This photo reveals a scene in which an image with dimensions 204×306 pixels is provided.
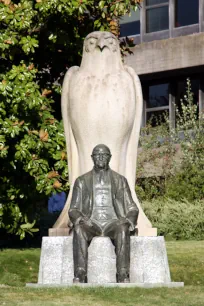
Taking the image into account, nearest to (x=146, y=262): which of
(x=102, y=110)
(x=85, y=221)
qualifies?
(x=85, y=221)

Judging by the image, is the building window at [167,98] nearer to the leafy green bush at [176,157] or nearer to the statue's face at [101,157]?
the leafy green bush at [176,157]

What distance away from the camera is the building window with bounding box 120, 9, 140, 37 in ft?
115

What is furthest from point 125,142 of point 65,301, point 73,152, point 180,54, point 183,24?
point 183,24

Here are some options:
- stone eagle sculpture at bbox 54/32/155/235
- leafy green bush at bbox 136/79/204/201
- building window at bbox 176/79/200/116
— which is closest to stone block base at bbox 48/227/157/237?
stone eagle sculpture at bbox 54/32/155/235

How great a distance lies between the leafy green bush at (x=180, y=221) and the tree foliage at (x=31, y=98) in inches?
160

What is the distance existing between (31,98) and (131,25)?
1695 centimetres

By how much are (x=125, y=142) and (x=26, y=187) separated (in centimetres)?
511

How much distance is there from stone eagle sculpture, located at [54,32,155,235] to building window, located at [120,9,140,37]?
1929cm

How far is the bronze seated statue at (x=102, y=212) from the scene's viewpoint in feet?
46.1

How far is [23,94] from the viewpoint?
18.5 meters

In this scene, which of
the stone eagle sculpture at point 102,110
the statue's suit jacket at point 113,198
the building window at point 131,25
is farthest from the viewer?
the building window at point 131,25

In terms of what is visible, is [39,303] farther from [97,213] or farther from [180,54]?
[180,54]

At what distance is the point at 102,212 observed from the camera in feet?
47.4

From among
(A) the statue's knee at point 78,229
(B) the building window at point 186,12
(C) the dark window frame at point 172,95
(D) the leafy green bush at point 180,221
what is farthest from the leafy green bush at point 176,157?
(A) the statue's knee at point 78,229
